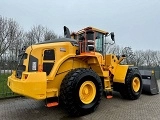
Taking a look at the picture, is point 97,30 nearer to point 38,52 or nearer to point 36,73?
point 38,52

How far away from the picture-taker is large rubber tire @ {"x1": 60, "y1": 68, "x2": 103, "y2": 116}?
18.8 feet

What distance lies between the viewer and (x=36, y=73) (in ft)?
17.8

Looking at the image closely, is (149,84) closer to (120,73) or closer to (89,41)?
(120,73)

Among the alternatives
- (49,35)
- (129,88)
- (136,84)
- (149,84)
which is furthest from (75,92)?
(49,35)

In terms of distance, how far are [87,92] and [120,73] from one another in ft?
7.95

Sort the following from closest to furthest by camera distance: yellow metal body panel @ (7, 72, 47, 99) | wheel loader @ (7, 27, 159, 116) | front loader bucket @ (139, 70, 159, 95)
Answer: yellow metal body panel @ (7, 72, 47, 99) → wheel loader @ (7, 27, 159, 116) → front loader bucket @ (139, 70, 159, 95)

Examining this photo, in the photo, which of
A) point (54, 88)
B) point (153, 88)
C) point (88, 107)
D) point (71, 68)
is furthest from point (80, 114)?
point (153, 88)

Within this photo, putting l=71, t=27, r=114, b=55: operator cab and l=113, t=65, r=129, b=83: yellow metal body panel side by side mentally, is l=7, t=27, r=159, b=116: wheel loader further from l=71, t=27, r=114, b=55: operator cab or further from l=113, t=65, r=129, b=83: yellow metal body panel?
l=113, t=65, r=129, b=83: yellow metal body panel

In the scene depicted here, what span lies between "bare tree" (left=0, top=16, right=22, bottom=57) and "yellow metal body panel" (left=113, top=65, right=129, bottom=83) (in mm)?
12330

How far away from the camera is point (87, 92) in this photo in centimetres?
639

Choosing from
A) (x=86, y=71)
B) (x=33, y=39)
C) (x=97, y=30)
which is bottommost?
(x=86, y=71)

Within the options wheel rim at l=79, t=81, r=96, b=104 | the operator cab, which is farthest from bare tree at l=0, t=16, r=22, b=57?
wheel rim at l=79, t=81, r=96, b=104

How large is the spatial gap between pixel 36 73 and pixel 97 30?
10.8ft

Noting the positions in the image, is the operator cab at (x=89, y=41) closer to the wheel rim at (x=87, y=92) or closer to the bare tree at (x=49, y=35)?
the wheel rim at (x=87, y=92)
